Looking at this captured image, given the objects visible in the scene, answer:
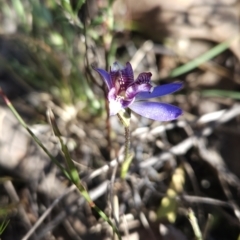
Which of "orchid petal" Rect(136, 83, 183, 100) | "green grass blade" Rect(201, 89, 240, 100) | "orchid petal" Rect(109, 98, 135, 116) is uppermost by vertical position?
"orchid petal" Rect(109, 98, 135, 116)

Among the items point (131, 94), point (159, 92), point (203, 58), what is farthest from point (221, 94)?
point (131, 94)

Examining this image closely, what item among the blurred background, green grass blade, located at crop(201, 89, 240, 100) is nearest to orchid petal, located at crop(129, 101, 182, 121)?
the blurred background

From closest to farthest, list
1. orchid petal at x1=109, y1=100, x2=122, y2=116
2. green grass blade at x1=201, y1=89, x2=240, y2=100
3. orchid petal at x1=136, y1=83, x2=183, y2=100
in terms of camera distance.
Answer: orchid petal at x1=109, y1=100, x2=122, y2=116 < orchid petal at x1=136, y1=83, x2=183, y2=100 < green grass blade at x1=201, y1=89, x2=240, y2=100

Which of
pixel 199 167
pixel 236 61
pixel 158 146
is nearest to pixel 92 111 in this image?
pixel 158 146

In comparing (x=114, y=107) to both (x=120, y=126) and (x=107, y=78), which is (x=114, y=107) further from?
(x=120, y=126)

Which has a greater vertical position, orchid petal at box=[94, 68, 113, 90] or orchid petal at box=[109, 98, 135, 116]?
orchid petal at box=[94, 68, 113, 90]

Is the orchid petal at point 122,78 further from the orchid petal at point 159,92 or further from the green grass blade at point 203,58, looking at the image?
the green grass blade at point 203,58

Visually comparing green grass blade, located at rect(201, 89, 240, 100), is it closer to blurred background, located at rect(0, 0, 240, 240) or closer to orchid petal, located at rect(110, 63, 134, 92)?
blurred background, located at rect(0, 0, 240, 240)

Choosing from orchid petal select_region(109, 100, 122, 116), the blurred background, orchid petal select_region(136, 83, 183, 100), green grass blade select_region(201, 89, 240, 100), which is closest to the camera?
orchid petal select_region(109, 100, 122, 116)
